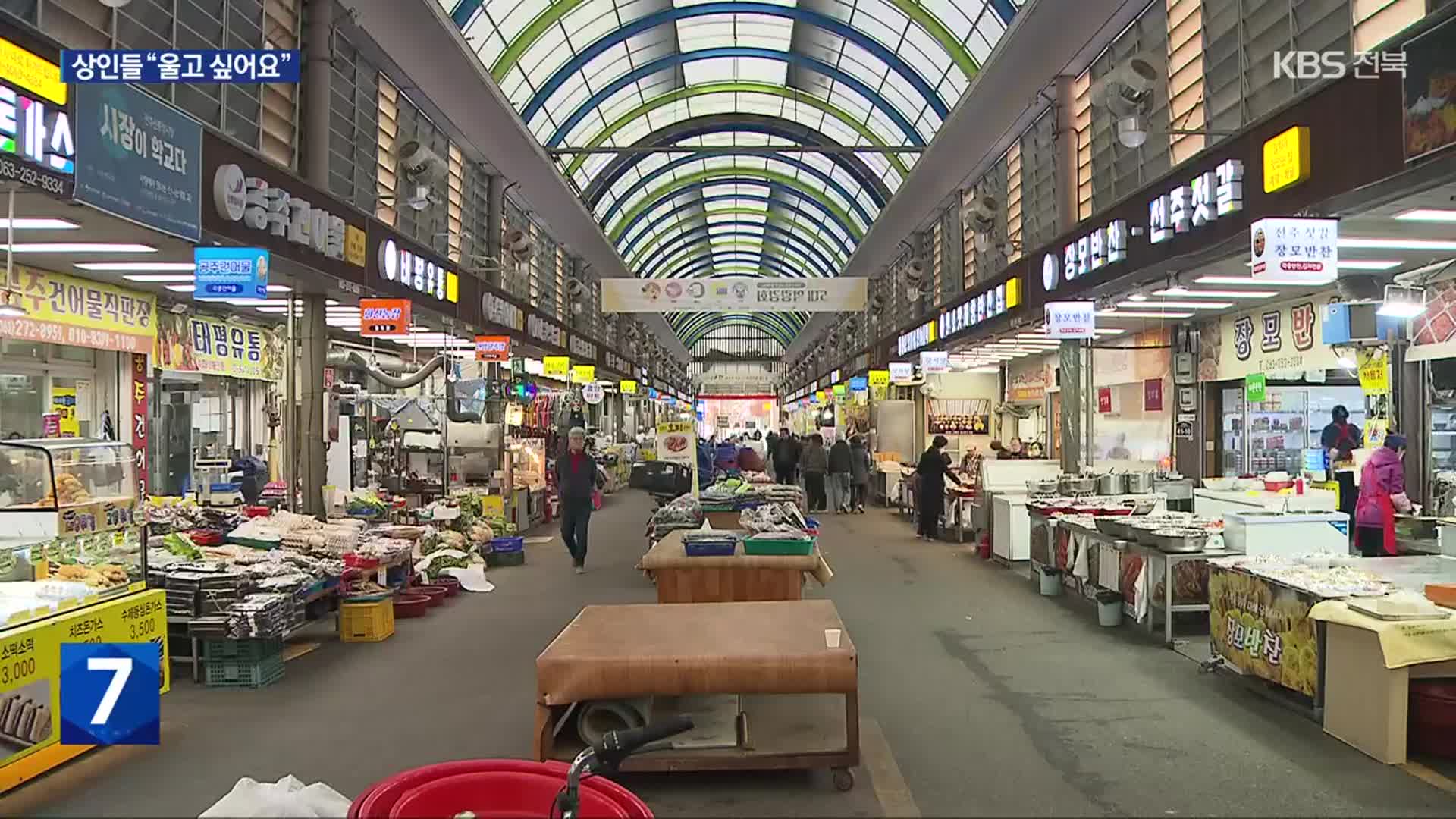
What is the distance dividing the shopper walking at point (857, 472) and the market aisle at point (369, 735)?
11.6m

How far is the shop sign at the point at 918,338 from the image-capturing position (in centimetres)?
1845

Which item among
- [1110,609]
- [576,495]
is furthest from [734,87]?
[1110,609]

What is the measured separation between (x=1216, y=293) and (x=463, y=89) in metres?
9.74

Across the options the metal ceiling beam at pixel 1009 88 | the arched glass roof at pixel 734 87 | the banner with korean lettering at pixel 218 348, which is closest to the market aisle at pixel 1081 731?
the metal ceiling beam at pixel 1009 88

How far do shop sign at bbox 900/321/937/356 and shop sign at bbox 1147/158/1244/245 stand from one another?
31.0ft

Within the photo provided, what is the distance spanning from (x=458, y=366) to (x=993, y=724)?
1216cm

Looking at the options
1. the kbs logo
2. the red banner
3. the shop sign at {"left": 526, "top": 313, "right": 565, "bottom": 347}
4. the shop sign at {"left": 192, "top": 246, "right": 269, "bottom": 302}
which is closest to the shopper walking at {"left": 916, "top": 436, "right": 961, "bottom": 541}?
the kbs logo

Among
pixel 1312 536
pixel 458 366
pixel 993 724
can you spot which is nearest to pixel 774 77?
pixel 458 366

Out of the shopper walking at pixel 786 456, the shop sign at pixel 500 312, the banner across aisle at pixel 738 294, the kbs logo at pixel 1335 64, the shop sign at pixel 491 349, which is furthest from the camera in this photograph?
the shopper walking at pixel 786 456

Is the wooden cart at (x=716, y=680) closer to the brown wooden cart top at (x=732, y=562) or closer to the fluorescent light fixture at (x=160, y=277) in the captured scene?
the brown wooden cart top at (x=732, y=562)

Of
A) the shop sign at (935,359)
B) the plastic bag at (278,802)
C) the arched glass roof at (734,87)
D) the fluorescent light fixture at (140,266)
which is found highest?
the arched glass roof at (734,87)

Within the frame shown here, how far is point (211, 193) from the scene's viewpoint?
7.48 metres

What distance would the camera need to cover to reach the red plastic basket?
1810mm

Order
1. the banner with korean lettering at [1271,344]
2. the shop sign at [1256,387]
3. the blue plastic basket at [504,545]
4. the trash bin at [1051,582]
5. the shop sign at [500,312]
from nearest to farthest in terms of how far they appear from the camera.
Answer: the trash bin at [1051,582] < the banner with korean lettering at [1271,344] < the blue plastic basket at [504,545] < the shop sign at [1256,387] < the shop sign at [500,312]
